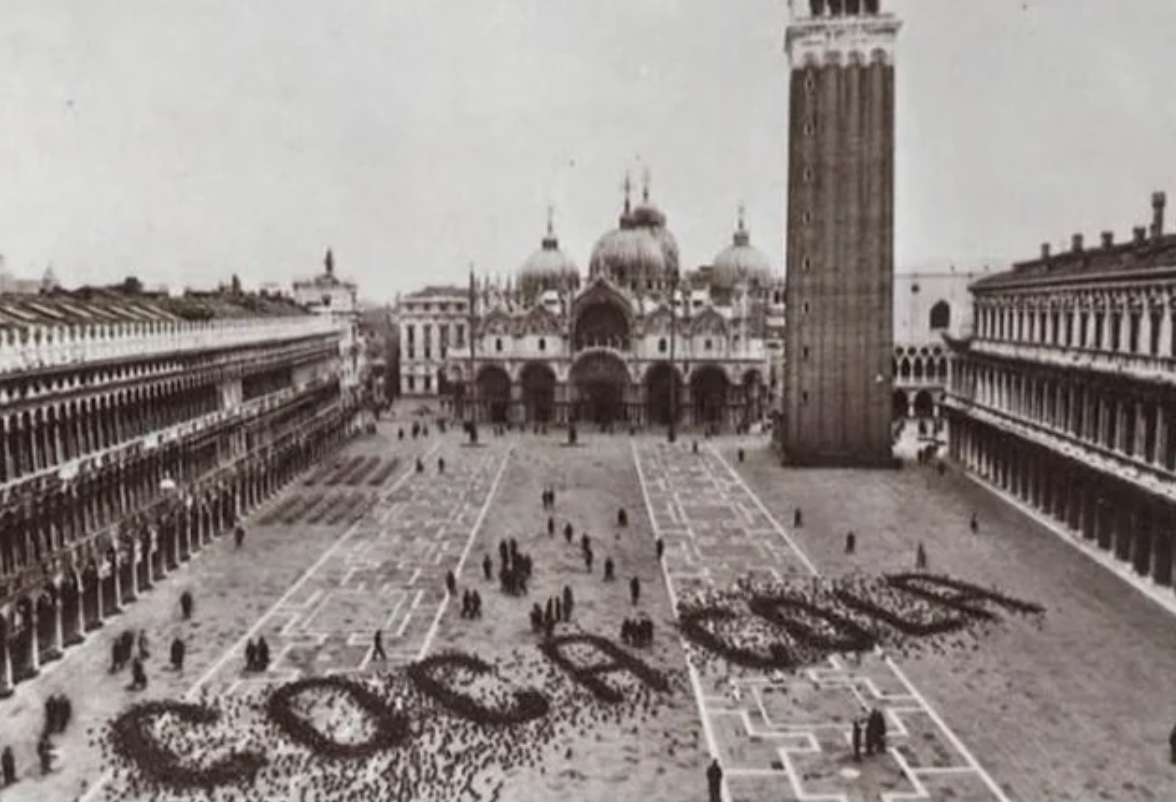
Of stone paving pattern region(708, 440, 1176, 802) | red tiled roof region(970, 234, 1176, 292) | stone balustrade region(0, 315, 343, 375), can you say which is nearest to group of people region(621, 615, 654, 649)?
stone paving pattern region(708, 440, 1176, 802)

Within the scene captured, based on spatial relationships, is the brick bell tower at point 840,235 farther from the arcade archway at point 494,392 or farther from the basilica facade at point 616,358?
the arcade archway at point 494,392

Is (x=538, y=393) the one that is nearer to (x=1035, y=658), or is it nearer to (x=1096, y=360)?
(x=1096, y=360)

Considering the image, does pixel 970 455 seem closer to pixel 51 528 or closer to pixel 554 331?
pixel 554 331

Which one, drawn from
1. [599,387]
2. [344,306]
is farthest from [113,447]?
[344,306]

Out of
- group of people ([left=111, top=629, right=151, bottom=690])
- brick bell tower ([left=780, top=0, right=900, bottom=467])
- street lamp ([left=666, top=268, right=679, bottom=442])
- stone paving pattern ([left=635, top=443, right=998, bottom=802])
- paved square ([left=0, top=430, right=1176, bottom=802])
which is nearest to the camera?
stone paving pattern ([left=635, top=443, right=998, bottom=802])

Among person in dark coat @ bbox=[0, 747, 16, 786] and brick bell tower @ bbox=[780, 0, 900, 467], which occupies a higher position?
brick bell tower @ bbox=[780, 0, 900, 467]

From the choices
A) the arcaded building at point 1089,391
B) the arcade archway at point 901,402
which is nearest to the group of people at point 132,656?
the arcaded building at point 1089,391

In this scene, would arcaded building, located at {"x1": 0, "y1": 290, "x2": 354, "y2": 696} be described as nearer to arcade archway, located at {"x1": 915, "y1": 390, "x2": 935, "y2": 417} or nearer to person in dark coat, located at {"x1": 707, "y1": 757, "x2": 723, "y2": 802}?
person in dark coat, located at {"x1": 707, "y1": 757, "x2": 723, "y2": 802}
